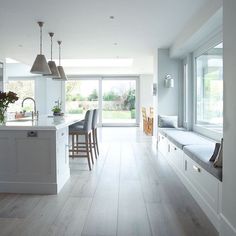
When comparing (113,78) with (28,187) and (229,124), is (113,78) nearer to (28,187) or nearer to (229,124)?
(28,187)

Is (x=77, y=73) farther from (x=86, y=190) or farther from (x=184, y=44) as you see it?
(x=86, y=190)

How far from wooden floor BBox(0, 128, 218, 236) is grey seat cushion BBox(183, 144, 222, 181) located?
18.5 inches

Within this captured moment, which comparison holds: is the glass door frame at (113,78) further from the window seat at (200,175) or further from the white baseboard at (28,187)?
the white baseboard at (28,187)

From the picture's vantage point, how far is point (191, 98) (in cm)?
616

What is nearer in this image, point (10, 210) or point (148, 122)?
point (10, 210)

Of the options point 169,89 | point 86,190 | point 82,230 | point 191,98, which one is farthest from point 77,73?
point 82,230

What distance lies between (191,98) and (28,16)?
12.8 feet

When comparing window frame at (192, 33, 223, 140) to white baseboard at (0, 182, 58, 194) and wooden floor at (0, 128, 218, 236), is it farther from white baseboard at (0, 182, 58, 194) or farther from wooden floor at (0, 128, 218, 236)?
white baseboard at (0, 182, 58, 194)

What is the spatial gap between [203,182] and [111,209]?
1041 millimetres

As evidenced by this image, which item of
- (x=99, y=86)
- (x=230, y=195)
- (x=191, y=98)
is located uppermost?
(x=99, y=86)

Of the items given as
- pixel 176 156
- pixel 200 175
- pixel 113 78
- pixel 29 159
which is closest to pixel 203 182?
pixel 200 175

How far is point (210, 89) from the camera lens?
4938 mm

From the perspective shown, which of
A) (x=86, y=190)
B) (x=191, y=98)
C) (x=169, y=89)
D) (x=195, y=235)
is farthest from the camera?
(x=169, y=89)

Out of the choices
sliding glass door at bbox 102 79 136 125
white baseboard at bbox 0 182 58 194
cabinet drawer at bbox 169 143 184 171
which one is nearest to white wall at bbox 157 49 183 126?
cabinet drawer at bbox 169 143 184 171
